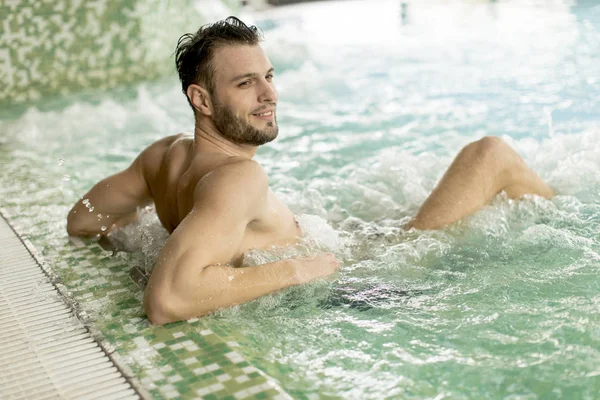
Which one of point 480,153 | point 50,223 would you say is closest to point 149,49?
point 50,223

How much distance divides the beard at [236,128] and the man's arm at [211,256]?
0.30 meters

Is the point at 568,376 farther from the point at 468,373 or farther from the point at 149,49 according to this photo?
the point at 149,49

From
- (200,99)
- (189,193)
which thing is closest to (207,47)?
(200,99)

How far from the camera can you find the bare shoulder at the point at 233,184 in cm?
262

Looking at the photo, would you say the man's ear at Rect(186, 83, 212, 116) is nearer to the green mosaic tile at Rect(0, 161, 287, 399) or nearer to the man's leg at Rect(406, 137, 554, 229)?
the green mosaic tile at Rect(0, 161, 287, 399)

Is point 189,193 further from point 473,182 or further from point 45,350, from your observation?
point 473,182

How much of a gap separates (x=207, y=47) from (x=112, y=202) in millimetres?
1036

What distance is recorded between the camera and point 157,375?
231 centimetres

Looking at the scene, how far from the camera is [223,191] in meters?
2.62

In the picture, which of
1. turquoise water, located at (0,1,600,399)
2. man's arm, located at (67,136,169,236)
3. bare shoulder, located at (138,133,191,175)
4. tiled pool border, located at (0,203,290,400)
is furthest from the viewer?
man's arm, located at (67,136,169,236)

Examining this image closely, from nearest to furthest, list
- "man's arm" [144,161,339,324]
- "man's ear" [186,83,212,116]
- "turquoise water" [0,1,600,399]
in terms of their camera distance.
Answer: "turquoise water" [0,1,600,399] < "man's arm" [144,161,339,324] < "man's ear" [186,83,212,116]

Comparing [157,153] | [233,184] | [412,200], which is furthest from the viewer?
[412,200]

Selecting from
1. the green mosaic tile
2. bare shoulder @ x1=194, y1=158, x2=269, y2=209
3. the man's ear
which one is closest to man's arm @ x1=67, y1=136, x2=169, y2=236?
the green mosaic tile

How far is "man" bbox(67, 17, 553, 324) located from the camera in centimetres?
259
